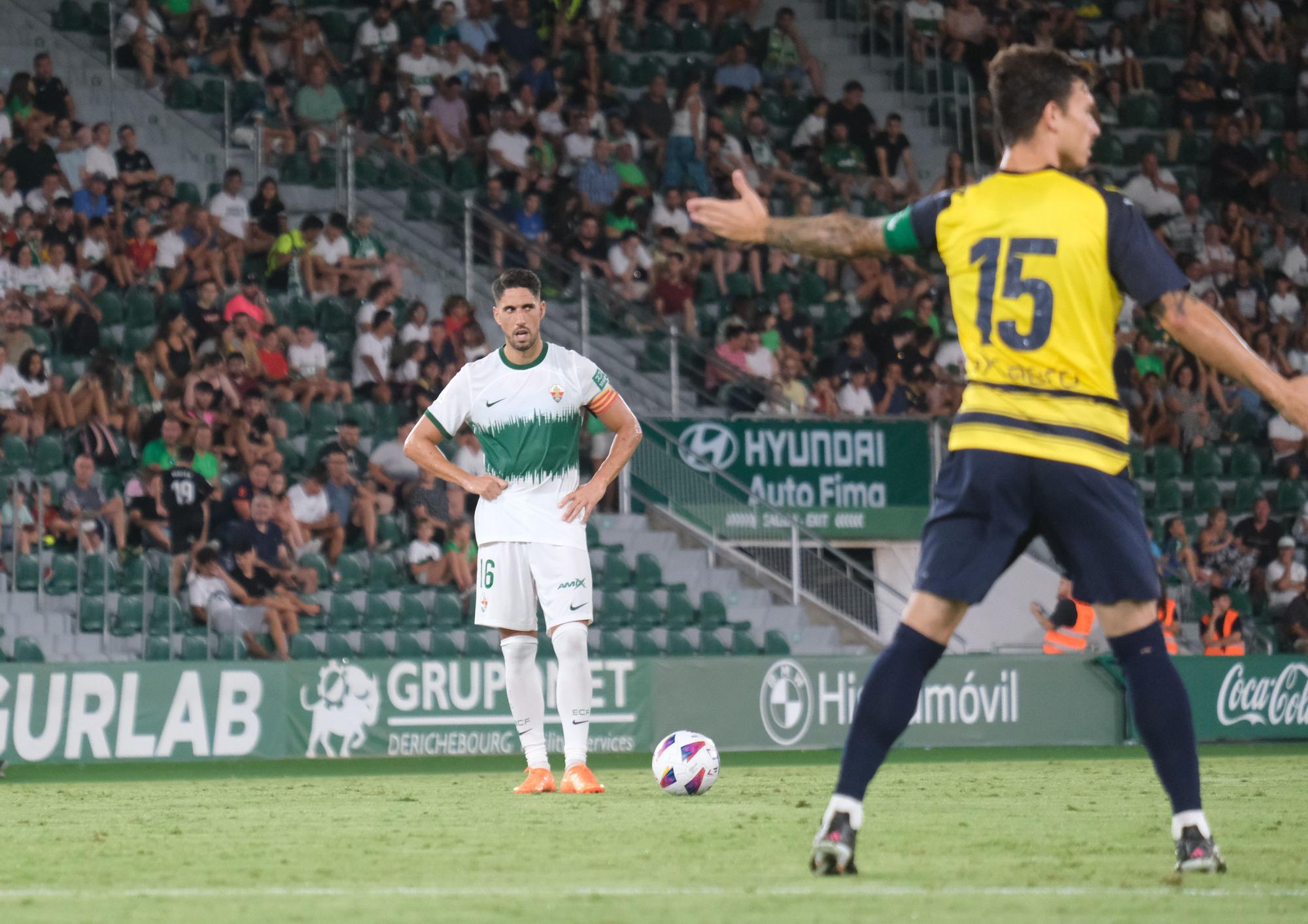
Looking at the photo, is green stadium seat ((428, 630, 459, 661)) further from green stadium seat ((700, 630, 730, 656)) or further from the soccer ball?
the soccer ball

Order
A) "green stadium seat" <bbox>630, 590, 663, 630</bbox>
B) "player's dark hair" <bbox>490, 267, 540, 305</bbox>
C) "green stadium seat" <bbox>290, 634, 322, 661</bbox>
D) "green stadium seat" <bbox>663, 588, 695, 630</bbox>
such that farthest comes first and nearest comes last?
"green stadium seat" <bbox>663, 588, 695, 630</bbox> < "green stadium seat" <bbox>630, 590, 663, 630</bbox> < "green stadium seat" <bbox>290, 634, 322, 661</bbox> < "player's dark hair" <bbox>490, 267, 540, 305</bbox>

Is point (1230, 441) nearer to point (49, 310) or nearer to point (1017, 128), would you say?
point (49, 310)

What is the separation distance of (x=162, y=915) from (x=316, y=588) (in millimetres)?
11667

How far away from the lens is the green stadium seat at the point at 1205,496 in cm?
2062

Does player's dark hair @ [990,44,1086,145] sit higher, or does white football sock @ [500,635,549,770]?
player's dark hair @ [990,44,1086,145]

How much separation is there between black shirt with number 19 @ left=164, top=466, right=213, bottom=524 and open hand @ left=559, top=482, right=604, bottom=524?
7198mm

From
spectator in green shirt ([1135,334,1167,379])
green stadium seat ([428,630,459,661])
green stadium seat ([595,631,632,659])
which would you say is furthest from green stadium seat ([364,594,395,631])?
spectator in green shirt ([1135,334,1167,379])

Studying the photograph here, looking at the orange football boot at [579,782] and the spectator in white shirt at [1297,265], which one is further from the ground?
the spectator in white shirt at [1297,265]

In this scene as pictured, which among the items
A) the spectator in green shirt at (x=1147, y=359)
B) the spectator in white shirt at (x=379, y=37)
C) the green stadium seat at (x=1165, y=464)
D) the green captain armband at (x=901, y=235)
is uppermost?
the spectator in white shirt at (x=379, y=37)

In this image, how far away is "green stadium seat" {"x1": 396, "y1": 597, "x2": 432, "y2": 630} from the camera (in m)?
16.4

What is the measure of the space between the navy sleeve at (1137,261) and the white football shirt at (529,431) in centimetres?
445

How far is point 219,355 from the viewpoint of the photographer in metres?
16.7

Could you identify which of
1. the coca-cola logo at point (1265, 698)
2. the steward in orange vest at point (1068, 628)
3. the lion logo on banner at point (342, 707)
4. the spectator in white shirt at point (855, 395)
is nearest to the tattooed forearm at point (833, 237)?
A: the lion logo on banner at point (342, 707)

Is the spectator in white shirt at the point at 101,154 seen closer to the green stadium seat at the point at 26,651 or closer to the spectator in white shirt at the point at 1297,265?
the green stadium seat at the point at 26,651
